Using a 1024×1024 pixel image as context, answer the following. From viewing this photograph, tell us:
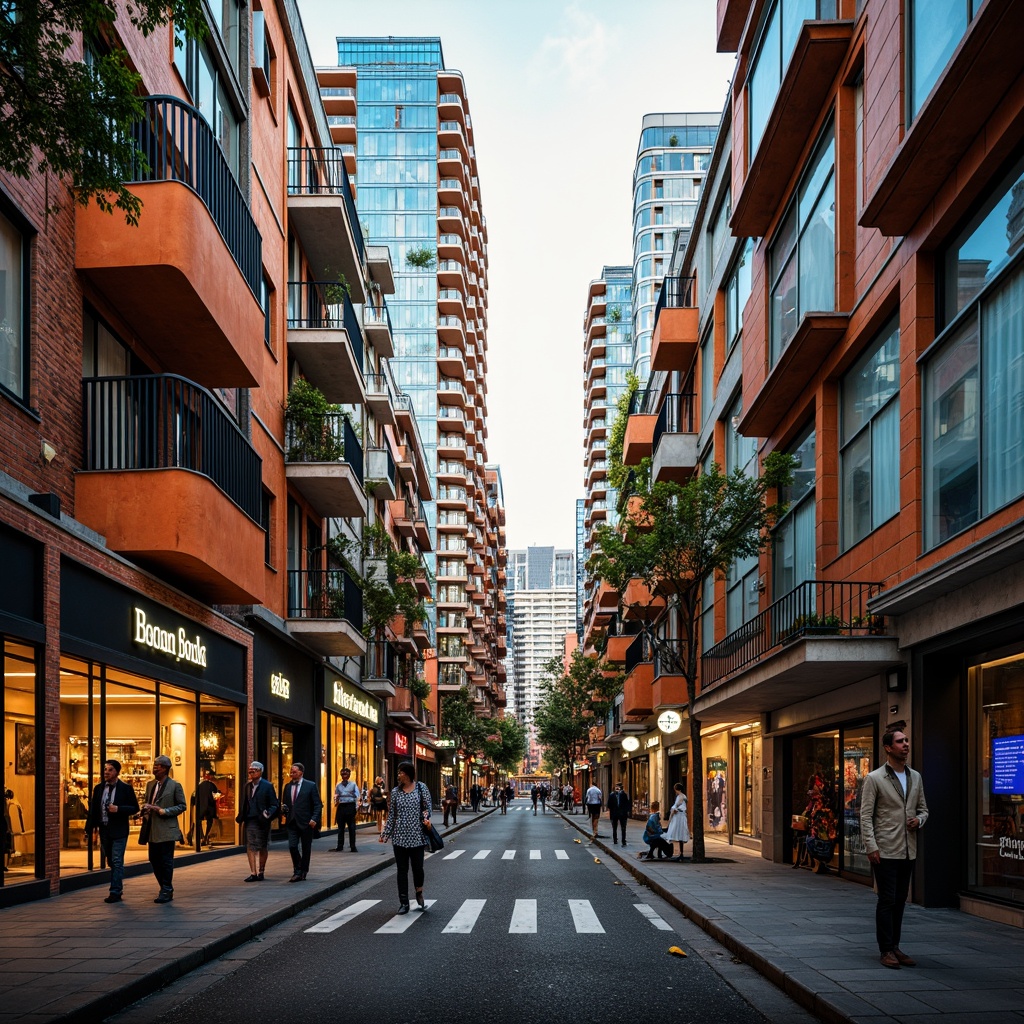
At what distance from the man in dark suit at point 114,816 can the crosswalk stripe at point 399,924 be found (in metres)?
3.14

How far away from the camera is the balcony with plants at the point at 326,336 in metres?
27.2

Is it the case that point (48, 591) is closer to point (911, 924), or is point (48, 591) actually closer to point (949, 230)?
point (911, 924)

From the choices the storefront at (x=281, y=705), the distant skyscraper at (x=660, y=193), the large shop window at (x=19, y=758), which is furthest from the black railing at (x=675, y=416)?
the distant skyscraper at (x=660, y=193)

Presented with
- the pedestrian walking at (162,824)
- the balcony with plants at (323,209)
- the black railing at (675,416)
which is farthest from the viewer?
the black railing at (675,416)

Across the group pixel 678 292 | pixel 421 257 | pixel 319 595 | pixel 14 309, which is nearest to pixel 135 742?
pixel 14 309

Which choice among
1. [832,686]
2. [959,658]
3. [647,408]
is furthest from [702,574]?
[647,408]

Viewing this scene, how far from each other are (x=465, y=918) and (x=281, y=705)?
44.3 feet

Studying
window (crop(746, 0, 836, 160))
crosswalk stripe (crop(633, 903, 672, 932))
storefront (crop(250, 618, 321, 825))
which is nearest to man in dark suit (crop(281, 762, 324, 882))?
crosswalk stripe (crop(633, 903, 672, 932))

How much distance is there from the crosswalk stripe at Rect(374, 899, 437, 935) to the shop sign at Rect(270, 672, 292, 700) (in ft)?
40.0

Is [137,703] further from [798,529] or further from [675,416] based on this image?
[675,416]

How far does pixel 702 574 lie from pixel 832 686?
4701 millimetres

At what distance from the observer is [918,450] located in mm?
13766

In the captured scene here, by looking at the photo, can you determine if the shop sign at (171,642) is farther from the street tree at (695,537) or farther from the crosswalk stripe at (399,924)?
the street tree at (695,537)

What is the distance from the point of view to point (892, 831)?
9.21 metres
